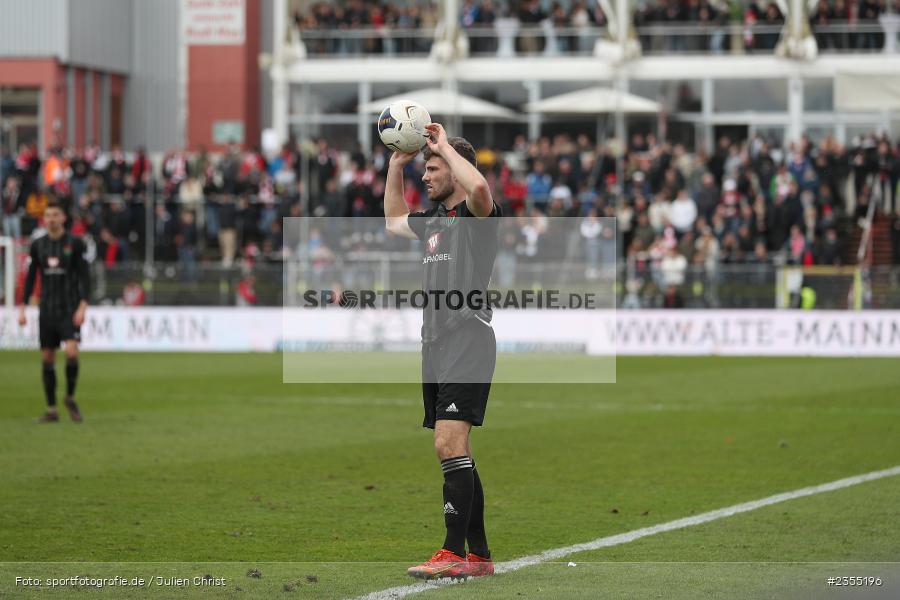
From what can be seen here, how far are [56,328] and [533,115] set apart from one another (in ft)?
77.7

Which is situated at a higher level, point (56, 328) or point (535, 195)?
point (535, 195)

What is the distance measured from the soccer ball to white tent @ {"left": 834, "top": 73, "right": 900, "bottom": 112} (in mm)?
23152

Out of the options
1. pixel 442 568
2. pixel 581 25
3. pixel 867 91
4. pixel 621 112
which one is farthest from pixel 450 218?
pixel 581 25

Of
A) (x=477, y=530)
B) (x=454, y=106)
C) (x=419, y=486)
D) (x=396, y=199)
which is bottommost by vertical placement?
(x=419, y=486)

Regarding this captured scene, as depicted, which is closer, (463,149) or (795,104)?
(463,149)

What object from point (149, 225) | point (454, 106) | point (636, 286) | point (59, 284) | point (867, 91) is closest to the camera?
point (59, 284)

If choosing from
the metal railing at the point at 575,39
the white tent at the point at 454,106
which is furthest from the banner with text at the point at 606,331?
the metal railing at the point at 575,39

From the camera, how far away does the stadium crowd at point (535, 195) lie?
90.9ft

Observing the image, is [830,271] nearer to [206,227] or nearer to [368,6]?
[206,227]

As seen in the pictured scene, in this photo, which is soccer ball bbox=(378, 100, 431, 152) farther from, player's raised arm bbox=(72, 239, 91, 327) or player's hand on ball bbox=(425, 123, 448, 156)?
player's raised arm bbox=(72, 239, 91, 327)

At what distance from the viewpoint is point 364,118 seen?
38.4 meters

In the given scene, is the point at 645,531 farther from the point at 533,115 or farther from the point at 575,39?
the point at 575,39

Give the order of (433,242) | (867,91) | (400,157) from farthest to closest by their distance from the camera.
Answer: (867,91), (400,157), (433,242)

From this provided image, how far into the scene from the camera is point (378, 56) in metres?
38.8
